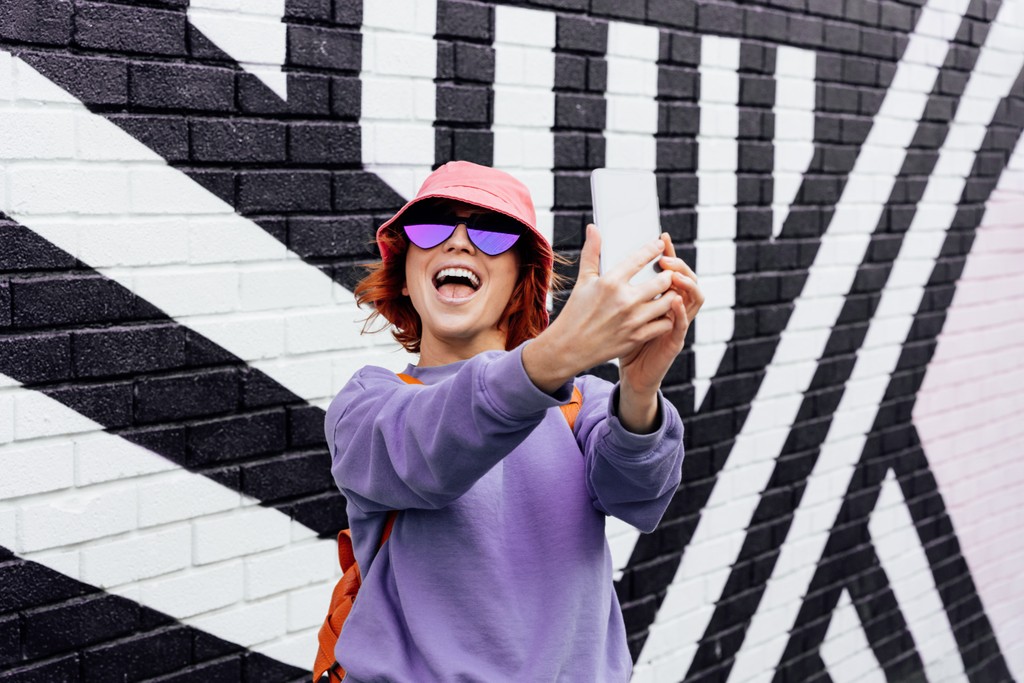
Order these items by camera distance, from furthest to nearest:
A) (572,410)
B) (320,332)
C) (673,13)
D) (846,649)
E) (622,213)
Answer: (846,649)
(673,13)
(320,332)
(572,410)
(622,213)

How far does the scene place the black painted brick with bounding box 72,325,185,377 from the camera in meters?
2.49

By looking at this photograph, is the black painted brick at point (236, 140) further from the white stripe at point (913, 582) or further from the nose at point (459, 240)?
the white stripe at point (913, 582)

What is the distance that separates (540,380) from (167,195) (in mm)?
1465

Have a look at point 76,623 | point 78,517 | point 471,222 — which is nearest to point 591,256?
point 471,222

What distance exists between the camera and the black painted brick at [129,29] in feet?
8.05

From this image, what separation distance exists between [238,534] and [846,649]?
9.18 ft

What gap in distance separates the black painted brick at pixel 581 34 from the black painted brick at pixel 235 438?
1376mm

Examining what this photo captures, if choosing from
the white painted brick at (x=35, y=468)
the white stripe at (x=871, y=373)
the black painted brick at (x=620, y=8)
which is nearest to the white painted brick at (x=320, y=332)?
the white painted brick at (x=35, y=468)

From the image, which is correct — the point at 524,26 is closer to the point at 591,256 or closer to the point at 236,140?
the point at 236,140

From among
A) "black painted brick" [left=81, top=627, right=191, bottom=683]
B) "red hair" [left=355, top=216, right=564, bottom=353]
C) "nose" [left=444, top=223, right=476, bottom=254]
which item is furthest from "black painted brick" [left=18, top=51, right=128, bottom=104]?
"black painted brick" [left=81, top=627, right=191, bottom=683]

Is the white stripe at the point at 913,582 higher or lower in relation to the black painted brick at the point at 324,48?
lower

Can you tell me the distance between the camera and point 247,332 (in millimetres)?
2768

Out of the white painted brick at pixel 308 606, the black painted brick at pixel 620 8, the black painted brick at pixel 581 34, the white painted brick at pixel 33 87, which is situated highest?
the black painted brick at pixel 620 8

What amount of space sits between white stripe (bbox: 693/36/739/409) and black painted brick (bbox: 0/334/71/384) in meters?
2.08
